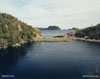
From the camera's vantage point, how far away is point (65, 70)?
7475cm

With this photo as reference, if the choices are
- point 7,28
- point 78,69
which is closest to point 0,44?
point 7,28

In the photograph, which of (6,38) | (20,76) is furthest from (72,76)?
(6,38)

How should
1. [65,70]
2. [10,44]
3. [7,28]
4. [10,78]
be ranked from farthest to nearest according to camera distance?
[7,28], [10,44], [65,70], [10,78]

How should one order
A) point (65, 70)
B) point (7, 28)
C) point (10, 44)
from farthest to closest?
point (7, 28) < point (10, 44) < point (65, 70)

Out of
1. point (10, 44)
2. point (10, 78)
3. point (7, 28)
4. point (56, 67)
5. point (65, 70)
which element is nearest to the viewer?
point (10, 78)

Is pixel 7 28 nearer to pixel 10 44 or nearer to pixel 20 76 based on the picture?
pixel 10 44

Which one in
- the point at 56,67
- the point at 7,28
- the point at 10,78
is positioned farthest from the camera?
the point at 7,28

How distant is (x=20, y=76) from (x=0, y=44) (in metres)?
109

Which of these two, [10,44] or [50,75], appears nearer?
[50,75]

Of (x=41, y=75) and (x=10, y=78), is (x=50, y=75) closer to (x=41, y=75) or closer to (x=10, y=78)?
(x=41, y=75)

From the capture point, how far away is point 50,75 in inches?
2660

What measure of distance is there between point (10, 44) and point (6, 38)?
44.0 ft

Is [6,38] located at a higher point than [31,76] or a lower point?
higher

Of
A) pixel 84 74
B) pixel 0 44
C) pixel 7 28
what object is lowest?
pixel 84 74
